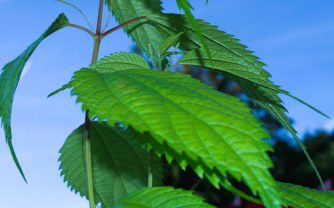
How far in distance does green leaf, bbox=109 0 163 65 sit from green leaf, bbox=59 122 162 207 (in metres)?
0.15

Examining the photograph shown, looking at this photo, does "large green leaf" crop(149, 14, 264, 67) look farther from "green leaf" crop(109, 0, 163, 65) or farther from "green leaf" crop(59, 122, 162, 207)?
"green leaf" crop(59, 122, 162, 207)

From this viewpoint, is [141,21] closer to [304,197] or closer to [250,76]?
[250,76]

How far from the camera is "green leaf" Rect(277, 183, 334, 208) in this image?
26.2 inches

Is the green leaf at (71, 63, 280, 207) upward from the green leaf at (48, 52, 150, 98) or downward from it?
downward

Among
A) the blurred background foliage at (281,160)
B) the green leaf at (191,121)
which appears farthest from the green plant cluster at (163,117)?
the blurred background foliage at (281,160)

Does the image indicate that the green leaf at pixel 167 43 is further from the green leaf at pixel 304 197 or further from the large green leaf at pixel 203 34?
the green leaf at pixel 304 197

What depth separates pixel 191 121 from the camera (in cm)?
43

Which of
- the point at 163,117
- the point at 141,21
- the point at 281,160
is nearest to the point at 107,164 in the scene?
the point at 141,21

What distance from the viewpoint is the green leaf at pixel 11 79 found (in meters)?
0.60

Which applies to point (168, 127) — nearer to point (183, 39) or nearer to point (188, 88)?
point (188, 88)

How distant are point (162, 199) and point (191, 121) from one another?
0.59 feet

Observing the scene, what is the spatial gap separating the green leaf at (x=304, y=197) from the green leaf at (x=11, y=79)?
1.02ft

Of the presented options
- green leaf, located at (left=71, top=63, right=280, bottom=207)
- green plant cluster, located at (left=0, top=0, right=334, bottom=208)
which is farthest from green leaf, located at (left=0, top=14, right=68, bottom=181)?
green leaf, located at (left=71, top=63, right=280, bottom=207)

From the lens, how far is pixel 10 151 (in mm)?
583
